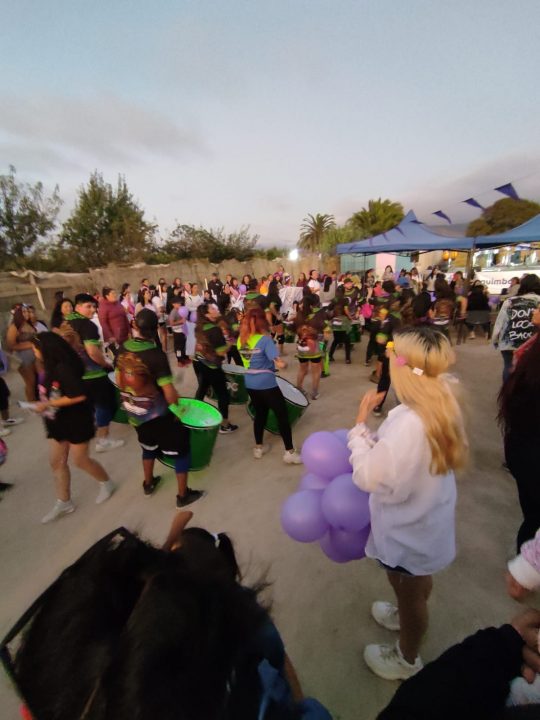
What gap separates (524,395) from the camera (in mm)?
2232

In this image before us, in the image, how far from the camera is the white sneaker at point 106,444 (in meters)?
4.82

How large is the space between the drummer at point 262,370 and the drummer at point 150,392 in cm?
95

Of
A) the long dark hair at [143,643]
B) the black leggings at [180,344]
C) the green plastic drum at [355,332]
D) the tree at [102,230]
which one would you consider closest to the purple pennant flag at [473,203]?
the green plastic drum at [355,332]

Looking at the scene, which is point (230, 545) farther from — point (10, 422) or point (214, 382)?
point (10, 422)

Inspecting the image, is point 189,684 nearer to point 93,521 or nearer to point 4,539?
point 93,521

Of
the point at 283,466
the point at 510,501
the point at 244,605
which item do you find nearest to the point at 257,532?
the point at 283,466

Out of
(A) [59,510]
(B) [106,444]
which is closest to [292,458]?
(A) [59,510]

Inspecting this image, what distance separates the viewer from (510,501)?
3.26 meters

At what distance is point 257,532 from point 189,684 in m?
2.65

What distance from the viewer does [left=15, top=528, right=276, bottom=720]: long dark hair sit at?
2.03 feet

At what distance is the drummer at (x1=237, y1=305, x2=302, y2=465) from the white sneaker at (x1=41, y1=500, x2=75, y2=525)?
84.6 inches

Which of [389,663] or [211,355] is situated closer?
[389,663]

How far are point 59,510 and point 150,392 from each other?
1695 millimetres

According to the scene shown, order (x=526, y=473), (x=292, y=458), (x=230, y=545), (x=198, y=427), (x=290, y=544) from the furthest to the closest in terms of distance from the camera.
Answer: (x=292, y=458), (x=198, y=427), (x=290, y=544), (x=526, y=473), (x=230, y=545)
